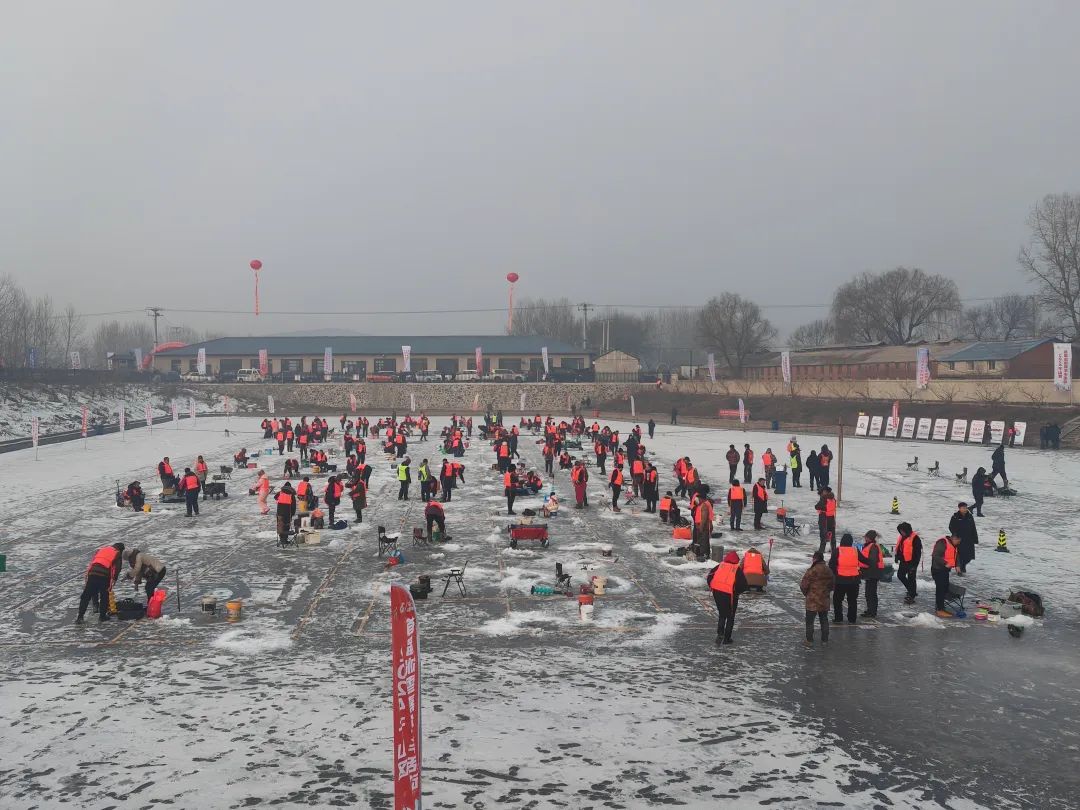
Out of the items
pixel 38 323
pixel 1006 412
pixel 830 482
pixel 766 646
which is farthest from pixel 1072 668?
pixel 38 323

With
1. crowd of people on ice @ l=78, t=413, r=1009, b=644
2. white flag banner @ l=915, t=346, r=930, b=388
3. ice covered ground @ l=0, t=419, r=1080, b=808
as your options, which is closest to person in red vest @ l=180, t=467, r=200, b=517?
crowd of people on ice @ l=78, t=413, r=1009, b=644

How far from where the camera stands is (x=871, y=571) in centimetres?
1280

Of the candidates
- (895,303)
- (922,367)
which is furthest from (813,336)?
(922,367)

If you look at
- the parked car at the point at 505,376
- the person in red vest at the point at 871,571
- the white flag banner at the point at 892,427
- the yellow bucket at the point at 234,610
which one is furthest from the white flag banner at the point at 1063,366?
the parked car at the point at 505,376

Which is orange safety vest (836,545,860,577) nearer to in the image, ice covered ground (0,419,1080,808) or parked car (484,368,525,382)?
ice covered ground (0,419,1080,808)

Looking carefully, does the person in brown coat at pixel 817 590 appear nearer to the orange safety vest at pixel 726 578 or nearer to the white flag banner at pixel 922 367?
the orange safety vest at pixel 726 578

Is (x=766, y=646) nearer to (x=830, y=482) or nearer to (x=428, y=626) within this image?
(x=428, y=626)

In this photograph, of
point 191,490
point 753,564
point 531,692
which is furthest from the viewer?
point 191,490

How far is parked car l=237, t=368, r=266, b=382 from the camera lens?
8999cm

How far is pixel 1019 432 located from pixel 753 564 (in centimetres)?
3384

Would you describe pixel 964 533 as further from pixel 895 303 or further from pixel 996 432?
pixel 895 303

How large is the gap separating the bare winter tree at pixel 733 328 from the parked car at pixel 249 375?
5801 cm

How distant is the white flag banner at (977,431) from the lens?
42.2m

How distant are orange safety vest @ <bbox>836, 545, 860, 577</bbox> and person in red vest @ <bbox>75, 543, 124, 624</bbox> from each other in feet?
40.6
